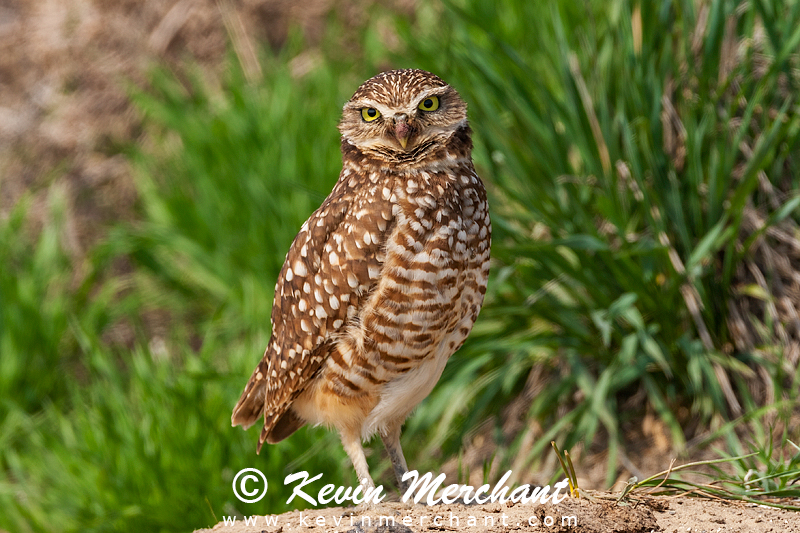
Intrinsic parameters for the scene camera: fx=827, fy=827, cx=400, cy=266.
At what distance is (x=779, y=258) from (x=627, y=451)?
1.18 m

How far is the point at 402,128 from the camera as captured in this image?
8.07 feet

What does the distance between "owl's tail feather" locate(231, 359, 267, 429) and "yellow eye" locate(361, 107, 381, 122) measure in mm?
1043

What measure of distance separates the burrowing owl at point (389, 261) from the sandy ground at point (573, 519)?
0.36 m

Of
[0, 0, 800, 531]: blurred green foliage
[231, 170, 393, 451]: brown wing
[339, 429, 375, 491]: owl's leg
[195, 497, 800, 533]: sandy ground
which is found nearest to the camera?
[195, 497, 800, 533]: sandy ground

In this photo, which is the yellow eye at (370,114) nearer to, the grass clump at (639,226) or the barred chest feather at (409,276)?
the barred chest feather at (409,276)

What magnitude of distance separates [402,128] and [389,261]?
412 millimetres

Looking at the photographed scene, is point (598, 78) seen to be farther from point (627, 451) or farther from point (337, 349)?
point (337, 349)

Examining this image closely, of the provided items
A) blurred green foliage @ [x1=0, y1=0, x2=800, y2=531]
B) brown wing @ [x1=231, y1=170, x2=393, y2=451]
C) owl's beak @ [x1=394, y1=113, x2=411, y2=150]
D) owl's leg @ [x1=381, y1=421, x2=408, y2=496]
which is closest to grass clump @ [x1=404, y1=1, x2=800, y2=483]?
blurred green foliage @ [x1=0, y1=0, x2=800, y2=531]

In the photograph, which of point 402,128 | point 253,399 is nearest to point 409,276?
point 402,128

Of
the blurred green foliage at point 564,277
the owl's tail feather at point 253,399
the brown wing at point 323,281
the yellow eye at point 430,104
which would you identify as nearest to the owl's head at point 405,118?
the yellow eye at point 430,104

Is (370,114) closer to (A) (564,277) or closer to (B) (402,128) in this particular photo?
(B) (402,128)

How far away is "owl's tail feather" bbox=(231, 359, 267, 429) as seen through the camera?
10.1ft

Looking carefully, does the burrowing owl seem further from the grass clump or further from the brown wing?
the grass clump

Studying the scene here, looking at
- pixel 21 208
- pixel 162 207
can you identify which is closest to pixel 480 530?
pixel 162 207
